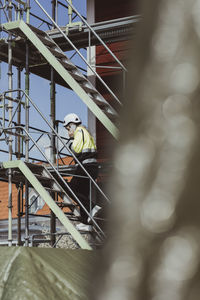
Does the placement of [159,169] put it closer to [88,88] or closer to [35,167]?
[88,88]

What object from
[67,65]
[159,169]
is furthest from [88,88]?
[159,169]

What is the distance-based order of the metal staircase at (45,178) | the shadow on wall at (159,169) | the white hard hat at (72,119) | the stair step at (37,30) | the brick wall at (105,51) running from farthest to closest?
the brick wall at (105,51) → the white hard hat at (72,119) → the stair step at (37,30) → the metal staircase at (45,178) → the shadow on wall at (159,169)

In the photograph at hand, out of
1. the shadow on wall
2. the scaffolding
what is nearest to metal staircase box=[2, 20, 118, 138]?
the scaffolding

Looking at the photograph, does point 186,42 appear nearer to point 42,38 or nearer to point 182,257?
point 182,257

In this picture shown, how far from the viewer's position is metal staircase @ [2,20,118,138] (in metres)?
8.92

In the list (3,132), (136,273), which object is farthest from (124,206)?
(3,132)

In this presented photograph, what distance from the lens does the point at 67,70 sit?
9.66 metres

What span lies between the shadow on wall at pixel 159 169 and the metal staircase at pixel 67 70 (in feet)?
27.0

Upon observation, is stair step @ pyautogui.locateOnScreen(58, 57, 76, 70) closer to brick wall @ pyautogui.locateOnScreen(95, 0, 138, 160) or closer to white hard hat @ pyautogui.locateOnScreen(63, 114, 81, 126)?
white hard hat @ pyautogui.locateOnScreen(63, 114, 81, 126)

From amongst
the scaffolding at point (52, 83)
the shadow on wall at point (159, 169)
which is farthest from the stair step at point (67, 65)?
the shadow on wall at point (159, 169)

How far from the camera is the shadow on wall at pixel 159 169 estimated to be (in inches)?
6.7

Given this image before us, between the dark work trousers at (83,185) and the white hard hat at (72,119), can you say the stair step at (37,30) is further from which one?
the dark work trousers at (83,185)

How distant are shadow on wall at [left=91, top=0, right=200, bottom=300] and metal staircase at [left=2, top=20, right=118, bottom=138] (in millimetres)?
Answer: 8243

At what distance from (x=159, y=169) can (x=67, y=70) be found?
960 cm
